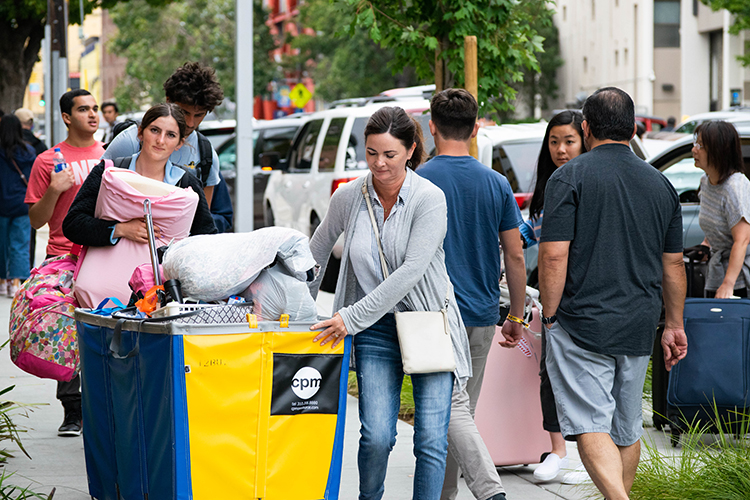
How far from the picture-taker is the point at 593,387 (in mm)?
4246

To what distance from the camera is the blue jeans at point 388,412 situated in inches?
160

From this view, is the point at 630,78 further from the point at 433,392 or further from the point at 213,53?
the point at 433,392

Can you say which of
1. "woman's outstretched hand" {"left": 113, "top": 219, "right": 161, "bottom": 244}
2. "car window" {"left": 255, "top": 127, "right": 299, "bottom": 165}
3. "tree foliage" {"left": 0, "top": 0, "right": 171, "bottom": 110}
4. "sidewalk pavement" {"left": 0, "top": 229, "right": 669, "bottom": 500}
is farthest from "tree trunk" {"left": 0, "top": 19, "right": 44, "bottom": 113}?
"woman's outstretched hand" {"left": 113, "top": 219, "right": 161, "bottom": 244}

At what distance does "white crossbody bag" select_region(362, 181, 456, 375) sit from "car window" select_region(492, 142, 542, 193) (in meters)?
6.29

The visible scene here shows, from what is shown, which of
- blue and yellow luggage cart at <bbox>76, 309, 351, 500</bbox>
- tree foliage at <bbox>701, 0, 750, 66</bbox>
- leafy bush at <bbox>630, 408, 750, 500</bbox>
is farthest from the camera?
tree foliage at <bbox>701, 0, 750, 66</bbox>

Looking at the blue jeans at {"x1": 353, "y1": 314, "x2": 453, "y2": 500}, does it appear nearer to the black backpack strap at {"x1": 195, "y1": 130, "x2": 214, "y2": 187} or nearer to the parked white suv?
the black backpack strap at {"x1": 195, "y1": 130, "x2": 214, "y2": 187}

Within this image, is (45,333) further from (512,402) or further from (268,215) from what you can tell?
(268,215)

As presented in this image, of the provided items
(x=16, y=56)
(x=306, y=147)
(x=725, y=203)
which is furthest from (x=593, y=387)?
(x=16, y=56)

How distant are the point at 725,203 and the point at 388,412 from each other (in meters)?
3.01

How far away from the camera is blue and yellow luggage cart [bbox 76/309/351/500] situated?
3629 millimetres

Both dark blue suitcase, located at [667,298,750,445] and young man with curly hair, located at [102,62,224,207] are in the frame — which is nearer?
young man with curly hair, located at [102,62,224,207]

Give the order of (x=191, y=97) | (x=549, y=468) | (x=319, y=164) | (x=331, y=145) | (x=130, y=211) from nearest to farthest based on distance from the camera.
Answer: (x=130, y=211) → (x=549, y=468) → (x=191, y=97) → (x=331, y=145) → (x=319, y=164)

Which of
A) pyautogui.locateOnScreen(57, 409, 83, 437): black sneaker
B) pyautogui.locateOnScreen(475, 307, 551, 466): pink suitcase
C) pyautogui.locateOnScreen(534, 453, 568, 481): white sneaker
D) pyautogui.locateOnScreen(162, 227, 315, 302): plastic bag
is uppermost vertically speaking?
pyautogui.locateOnScreen(162, 227, 315, 302): plastic bag

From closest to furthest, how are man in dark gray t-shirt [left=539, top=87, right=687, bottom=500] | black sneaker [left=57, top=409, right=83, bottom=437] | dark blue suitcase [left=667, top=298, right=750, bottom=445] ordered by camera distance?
man in dark gray t-shirt [left=539, top=87, right=687, bottom=500] → dark blue suitcase [left=667, top=298, right=750, bottom=445] → black sneaker [left=57, top=409, right=83, bottom=437]
